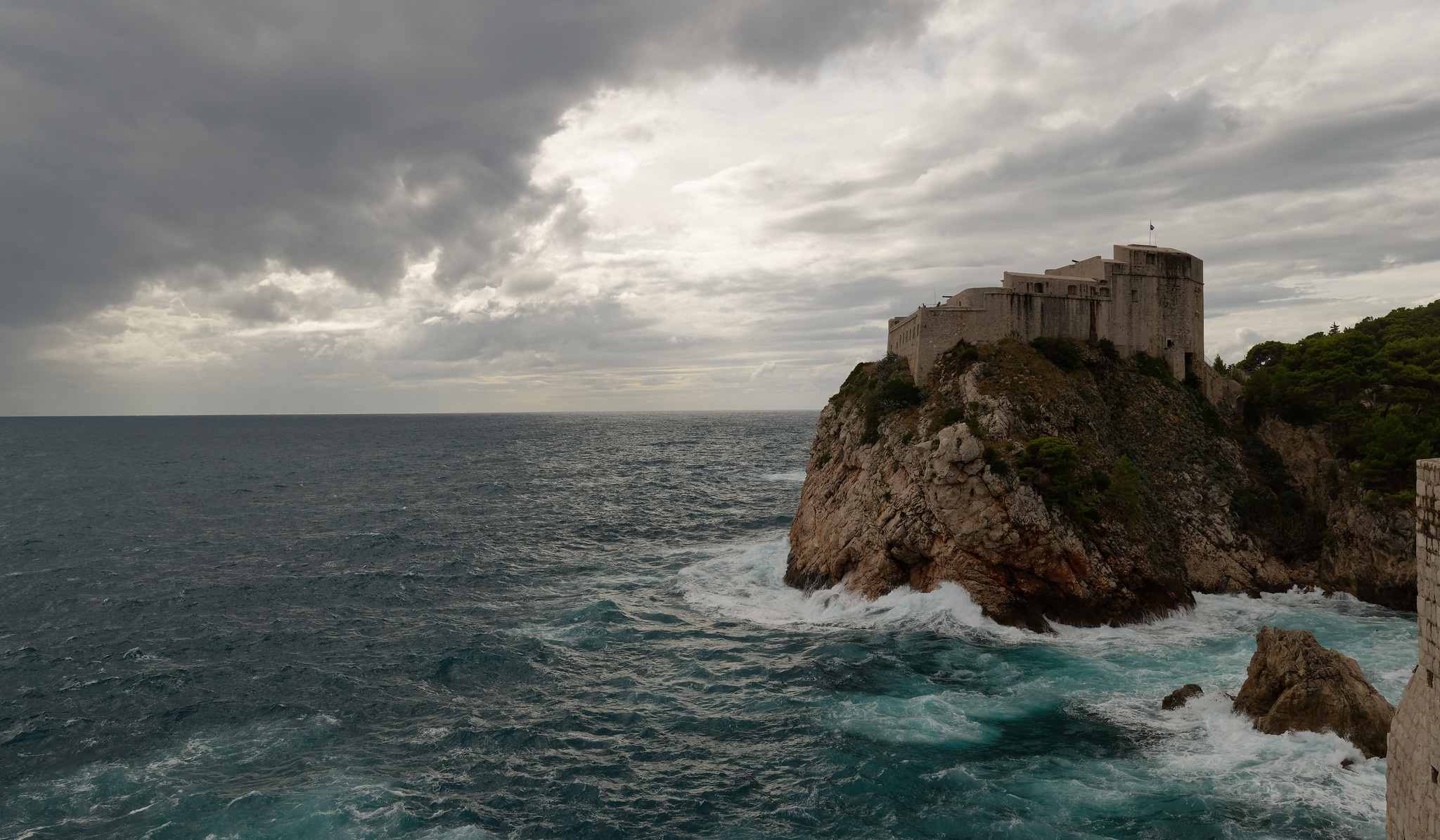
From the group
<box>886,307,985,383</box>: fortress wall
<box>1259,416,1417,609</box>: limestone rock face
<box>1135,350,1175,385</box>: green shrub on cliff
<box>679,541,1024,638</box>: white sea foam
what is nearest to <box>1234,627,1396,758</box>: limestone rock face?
<box>679,541,1024,638</box>: white sea foam

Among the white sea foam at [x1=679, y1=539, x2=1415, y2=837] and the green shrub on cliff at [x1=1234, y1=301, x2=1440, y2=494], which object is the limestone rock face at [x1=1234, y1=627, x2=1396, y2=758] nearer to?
the white sea foam at [x1=679, y1=539, x2=1415, y2=837]

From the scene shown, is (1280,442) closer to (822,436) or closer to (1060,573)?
(1060,573)

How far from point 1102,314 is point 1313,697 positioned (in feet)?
111

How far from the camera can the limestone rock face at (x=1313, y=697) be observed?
25328 mm

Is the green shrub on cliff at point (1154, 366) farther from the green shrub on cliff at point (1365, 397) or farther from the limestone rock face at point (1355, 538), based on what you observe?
the limestone rock face at point (1355, 538)

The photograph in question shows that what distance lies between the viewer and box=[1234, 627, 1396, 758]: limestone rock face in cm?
2533

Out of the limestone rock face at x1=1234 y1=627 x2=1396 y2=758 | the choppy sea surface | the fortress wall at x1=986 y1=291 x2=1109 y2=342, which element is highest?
the fortress wall at x1=986 y1=291 x2=1109 y2=342

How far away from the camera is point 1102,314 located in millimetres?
54094

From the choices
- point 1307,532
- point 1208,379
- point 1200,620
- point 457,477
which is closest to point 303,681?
point 1200,620

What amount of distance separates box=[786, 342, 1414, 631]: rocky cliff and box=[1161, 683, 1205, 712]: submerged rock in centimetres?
917

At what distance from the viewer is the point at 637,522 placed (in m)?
74.4

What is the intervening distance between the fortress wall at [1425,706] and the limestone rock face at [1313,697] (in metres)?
11.0

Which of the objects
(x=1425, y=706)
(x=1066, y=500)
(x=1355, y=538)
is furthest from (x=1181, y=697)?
(x=1355, y=538)

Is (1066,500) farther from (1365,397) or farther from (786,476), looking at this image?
(786,476)
